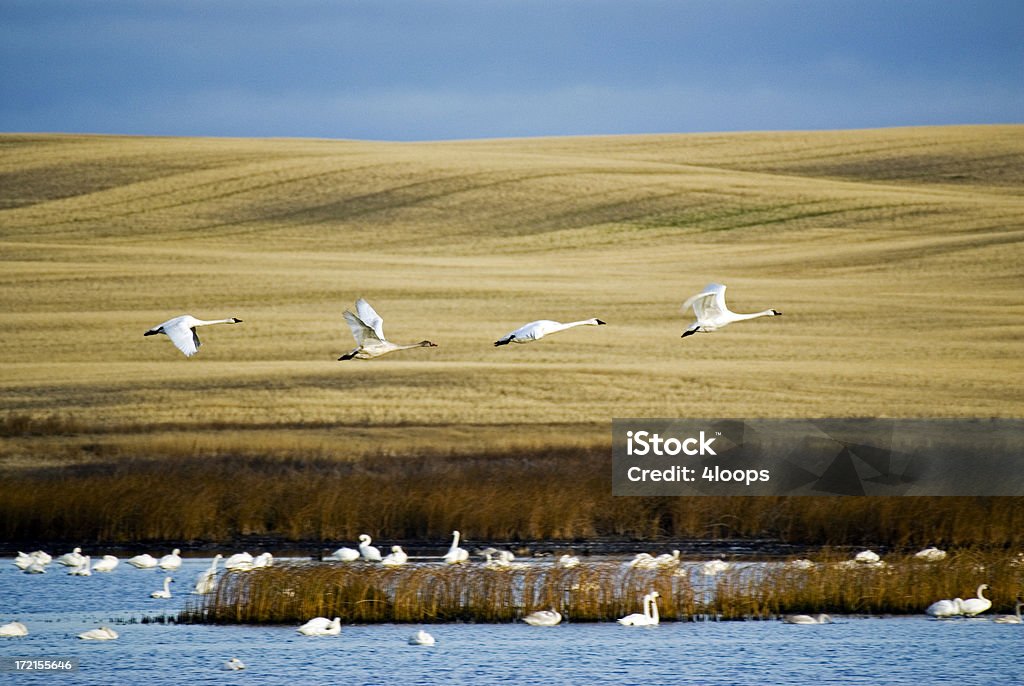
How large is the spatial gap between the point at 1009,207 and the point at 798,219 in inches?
342

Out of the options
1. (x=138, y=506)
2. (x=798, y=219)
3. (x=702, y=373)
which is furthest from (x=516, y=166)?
(x=138, y=506)

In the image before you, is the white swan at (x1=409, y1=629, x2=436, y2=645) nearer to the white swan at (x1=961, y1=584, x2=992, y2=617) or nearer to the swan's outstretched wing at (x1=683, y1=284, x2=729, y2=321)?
the swan's outstretched wing at (x1=683, y1=284, x2=729, y2=321)

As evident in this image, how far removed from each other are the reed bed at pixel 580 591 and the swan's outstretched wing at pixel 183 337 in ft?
12.9

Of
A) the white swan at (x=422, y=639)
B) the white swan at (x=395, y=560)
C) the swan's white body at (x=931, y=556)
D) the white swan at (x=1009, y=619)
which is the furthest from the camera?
the white swan at (x=395, y=560)

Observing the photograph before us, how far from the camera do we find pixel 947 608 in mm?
20094

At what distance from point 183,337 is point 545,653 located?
6.10 metres

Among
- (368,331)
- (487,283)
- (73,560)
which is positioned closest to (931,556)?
(368,331)

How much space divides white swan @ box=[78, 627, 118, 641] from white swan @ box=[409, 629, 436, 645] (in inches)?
148

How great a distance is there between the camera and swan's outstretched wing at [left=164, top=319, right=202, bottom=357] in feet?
54.7

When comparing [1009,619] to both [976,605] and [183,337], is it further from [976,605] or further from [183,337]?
[183,337]

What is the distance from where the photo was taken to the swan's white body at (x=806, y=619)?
20.3m

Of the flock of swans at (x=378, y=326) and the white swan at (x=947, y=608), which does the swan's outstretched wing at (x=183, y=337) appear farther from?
the white swan at (x=947, y=608)

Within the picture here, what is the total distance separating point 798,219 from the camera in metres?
65.2

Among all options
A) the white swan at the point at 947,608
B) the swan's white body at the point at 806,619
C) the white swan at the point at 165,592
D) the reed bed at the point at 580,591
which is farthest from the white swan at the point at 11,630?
the white swan at the point at 947,608
